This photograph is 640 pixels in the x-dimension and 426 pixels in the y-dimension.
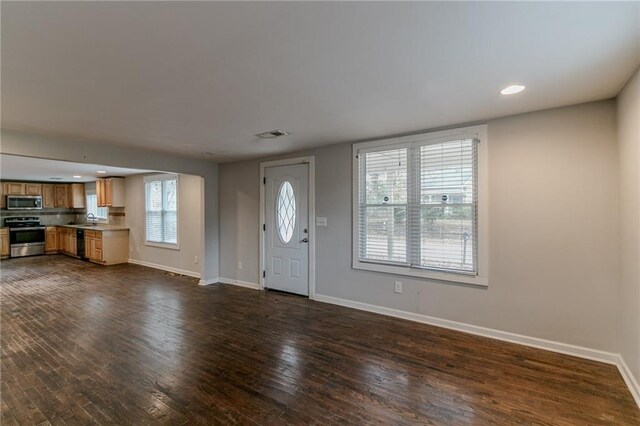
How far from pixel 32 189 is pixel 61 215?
48.9 inches

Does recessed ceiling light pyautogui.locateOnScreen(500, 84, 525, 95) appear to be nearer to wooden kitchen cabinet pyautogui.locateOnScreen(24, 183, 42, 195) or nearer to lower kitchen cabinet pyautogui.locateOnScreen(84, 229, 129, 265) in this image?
lower kitchen cabinet pyautogui.locateOnScreen(84, 229, 129, 265)

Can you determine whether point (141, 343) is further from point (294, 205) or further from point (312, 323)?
point (294, 205)

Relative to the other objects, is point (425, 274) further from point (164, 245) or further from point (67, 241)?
point (67, 241)

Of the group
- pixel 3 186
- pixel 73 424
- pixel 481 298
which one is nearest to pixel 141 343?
pixel 73 424

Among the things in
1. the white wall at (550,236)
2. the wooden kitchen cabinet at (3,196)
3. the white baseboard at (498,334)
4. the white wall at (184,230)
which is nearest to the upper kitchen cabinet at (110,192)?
the white wall at (184,230)

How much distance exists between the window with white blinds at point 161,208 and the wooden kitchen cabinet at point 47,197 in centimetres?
464

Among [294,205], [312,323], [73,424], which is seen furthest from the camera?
[294,205]

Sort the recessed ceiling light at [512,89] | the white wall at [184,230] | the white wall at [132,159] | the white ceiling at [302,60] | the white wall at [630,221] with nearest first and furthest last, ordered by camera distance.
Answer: the white ceiling at [302,60]
the white wall at [630,221]
the recessed ceiling light at [512,89]
the white wall at [132,159]
the white wall at [184,230]

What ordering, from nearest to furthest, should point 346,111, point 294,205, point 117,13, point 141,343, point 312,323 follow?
point 117,13, point 346,111, point 141,343, point 312,323, point 294,205

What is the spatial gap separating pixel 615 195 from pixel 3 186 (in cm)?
1306

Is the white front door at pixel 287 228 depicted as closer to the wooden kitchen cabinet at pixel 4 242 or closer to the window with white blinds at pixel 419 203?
the window with white blinds at pixel 419 203

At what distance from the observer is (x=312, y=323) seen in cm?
357

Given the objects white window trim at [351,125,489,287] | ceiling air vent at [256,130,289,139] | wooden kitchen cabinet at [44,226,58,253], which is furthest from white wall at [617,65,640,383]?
wooden kitchen cabinet at [44,226,58,253]

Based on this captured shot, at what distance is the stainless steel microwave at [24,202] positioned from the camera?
27.1ft
